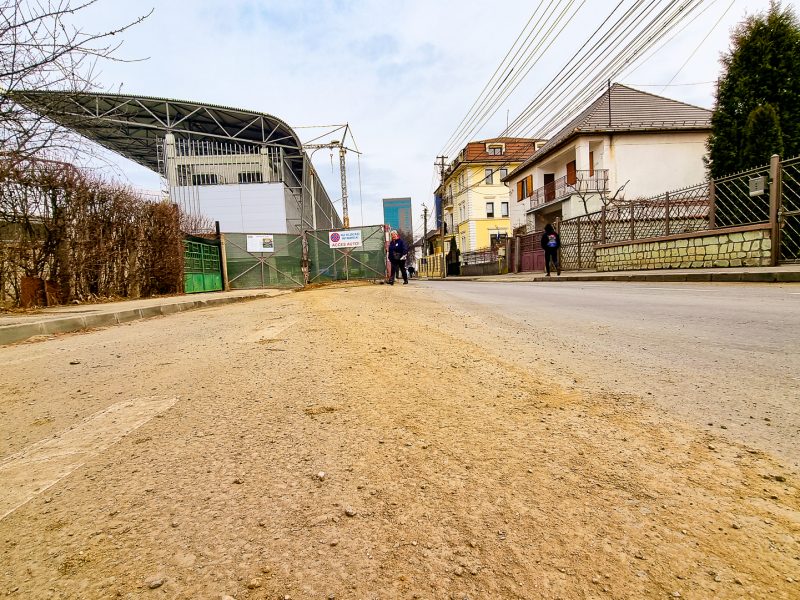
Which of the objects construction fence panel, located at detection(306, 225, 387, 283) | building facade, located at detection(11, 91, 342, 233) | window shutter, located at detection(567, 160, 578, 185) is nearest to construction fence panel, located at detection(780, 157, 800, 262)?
construction fence panel, located at detection(306, 225, 387, 283)

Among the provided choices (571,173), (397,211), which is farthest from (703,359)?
(397,211)

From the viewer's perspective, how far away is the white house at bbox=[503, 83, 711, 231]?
77.0ft

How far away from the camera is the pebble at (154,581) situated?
764 millimetres

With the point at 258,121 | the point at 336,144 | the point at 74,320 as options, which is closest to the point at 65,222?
the point at 74,320

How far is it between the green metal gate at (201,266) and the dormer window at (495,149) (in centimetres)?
3617

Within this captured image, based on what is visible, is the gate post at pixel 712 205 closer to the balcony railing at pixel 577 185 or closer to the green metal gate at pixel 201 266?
the balcony railing at pixel 577 185

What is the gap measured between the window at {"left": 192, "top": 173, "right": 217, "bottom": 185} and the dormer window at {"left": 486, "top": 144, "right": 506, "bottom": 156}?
28940mm

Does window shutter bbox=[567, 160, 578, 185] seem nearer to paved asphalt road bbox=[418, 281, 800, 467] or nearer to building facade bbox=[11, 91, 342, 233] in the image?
building facade bbox=[11, 91, 342, 233]

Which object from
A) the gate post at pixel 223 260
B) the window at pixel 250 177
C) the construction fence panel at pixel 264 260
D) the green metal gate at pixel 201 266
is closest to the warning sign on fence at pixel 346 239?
the construction fence panel at pixel 264 260

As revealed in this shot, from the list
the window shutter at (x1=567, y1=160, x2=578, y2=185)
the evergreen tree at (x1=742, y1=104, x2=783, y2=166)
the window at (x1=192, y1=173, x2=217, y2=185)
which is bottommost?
the evergreen tree at (x1=742, y1=104, x2=783, y2=166)

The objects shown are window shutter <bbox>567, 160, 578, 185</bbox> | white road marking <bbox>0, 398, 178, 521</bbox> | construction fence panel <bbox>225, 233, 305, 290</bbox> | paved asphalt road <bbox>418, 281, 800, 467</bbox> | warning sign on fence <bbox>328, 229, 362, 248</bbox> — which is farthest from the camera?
window shutter <bbox>567, 160, 578, 185</bbox>

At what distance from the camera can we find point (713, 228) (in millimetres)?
10617

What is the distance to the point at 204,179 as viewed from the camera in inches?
1059

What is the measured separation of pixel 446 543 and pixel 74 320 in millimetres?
5996
